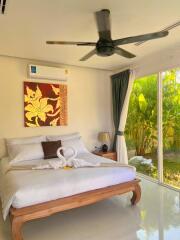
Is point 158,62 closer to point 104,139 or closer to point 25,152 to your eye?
point 104,139

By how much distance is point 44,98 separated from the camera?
13.7ft

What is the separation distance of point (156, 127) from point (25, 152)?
101 inches

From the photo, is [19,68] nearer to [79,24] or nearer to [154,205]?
[79,24]

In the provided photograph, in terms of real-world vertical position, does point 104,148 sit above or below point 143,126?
below

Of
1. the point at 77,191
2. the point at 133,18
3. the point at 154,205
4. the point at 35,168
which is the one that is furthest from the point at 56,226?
the point at 133,18

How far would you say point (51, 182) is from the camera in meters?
2.37

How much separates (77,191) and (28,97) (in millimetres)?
2336

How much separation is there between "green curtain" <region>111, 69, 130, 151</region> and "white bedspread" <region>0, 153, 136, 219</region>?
1920mm

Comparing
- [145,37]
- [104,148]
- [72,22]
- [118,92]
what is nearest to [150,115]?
[118,92]

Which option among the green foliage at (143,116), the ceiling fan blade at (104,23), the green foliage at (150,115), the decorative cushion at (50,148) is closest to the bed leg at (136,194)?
the green foliage at (150,115)

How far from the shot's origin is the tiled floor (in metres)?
2.23

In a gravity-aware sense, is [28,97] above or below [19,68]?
below

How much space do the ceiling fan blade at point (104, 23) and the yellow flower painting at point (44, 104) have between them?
86.0 inches

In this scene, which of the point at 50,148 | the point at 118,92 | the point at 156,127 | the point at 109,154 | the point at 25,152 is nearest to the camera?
the point at 25,152
